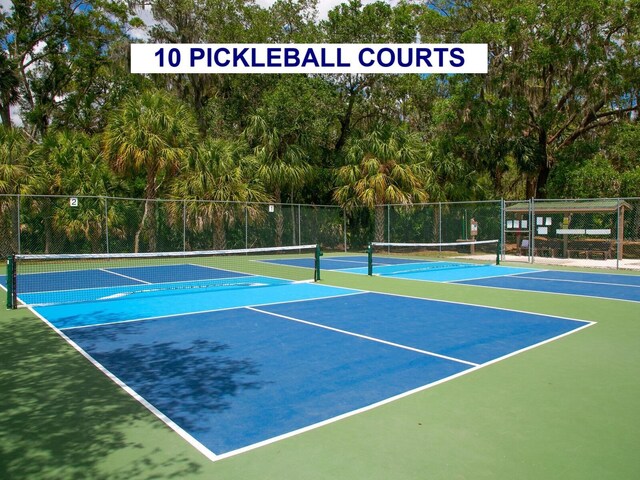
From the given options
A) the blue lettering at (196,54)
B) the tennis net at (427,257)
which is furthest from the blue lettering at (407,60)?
the blue lettering at (196,54)

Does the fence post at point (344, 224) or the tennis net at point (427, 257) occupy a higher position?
the fence post at point (344, 224)

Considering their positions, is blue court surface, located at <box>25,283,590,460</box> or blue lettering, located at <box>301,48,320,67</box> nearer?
blue court surface, located at <box>25,283,590,460</box>

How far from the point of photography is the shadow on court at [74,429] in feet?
13.5

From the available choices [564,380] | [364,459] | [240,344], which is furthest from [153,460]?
[564,380]

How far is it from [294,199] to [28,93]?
1755cm

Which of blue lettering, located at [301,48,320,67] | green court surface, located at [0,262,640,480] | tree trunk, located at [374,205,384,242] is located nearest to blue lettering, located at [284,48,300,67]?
blue lettering, located at [301,48,320,67]

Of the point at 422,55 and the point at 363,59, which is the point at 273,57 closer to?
the point at 363,59

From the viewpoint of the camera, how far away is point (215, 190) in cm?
2581

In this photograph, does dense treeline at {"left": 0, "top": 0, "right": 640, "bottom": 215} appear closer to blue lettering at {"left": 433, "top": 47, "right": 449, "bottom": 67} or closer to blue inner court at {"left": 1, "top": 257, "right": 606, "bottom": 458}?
blue lettering at {"left": 433, "top": 47, "right": 449, "bottom": 67}

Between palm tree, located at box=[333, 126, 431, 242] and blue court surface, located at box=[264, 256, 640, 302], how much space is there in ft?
21.5

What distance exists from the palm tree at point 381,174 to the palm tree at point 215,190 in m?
5.20

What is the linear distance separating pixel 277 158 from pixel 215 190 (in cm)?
497

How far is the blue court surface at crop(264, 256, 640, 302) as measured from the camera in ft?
46.6

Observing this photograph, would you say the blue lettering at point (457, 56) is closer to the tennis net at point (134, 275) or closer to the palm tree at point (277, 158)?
the palm tree at point (277, 158)
